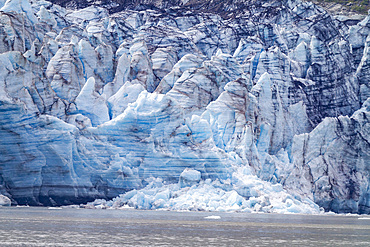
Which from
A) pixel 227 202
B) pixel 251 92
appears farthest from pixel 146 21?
pixel 227 202

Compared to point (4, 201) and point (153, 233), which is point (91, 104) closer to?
point (4, 201)

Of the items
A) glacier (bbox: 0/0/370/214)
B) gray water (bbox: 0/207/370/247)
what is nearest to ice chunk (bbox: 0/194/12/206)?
glacier (bbox: 0/0/370/214)

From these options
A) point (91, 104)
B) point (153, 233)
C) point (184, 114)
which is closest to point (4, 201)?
point (91, 104)

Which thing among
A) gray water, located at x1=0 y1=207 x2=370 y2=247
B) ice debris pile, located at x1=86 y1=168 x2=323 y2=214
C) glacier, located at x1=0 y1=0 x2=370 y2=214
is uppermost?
glacier, located at x1=0 y1=0 x2=370 y2=214

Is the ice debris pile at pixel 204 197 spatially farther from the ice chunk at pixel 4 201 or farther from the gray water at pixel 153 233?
the gray water at pixel 153 233

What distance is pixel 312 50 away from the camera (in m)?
79.4

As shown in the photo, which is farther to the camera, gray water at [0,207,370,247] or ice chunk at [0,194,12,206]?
ice chunk at [0,194,12,206]

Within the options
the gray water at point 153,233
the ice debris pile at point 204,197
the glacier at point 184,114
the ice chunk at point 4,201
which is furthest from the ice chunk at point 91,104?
the gray water at point 153,233

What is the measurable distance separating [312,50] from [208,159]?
110ft

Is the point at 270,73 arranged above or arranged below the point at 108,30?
below

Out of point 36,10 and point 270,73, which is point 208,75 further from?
point 36,10

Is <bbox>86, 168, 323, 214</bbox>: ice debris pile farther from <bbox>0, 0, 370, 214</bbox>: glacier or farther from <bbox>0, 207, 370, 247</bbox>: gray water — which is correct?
<bbox>0, 207, 370, 247</bbox>: gray water

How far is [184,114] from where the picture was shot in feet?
176

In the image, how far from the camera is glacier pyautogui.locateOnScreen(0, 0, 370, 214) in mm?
48469
